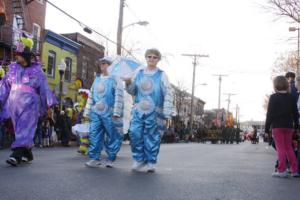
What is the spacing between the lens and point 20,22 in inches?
1061

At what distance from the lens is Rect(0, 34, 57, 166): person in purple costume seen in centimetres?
783

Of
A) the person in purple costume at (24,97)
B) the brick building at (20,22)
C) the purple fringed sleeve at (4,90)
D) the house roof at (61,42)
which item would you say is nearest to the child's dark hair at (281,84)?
the person in purple costume at (24,97)

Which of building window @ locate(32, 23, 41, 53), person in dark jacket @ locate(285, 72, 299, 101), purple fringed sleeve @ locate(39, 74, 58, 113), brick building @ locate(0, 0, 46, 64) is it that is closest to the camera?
purple fringed sleeve @ locate(39, 74, 58, 113)

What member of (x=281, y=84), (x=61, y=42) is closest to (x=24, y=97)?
(x=281, y=84)

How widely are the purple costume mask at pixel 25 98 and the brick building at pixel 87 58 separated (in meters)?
28.8

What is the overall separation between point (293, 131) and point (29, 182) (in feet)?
15.3

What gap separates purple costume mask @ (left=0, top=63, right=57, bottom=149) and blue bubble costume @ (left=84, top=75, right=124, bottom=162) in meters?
0.75

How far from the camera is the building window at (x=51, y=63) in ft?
108

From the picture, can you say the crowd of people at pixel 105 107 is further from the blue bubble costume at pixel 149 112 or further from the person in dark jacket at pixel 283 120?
the person in dark jacket at pixel 283 120

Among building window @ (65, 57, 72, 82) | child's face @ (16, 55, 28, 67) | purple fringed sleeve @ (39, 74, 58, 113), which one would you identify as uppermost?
building window @ (65, 57, 72, 82)

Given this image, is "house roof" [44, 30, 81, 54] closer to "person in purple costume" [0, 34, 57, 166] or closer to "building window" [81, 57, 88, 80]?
"building window" [81, 57, 88, 80]

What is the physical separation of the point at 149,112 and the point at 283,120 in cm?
208

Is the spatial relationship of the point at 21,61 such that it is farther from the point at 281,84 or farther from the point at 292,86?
the point at 292,86

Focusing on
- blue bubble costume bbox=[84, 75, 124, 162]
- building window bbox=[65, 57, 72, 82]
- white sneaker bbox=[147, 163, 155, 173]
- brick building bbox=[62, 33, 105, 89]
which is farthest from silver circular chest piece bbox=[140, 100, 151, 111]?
brick building bbox=[62, 33, 105, 89]
